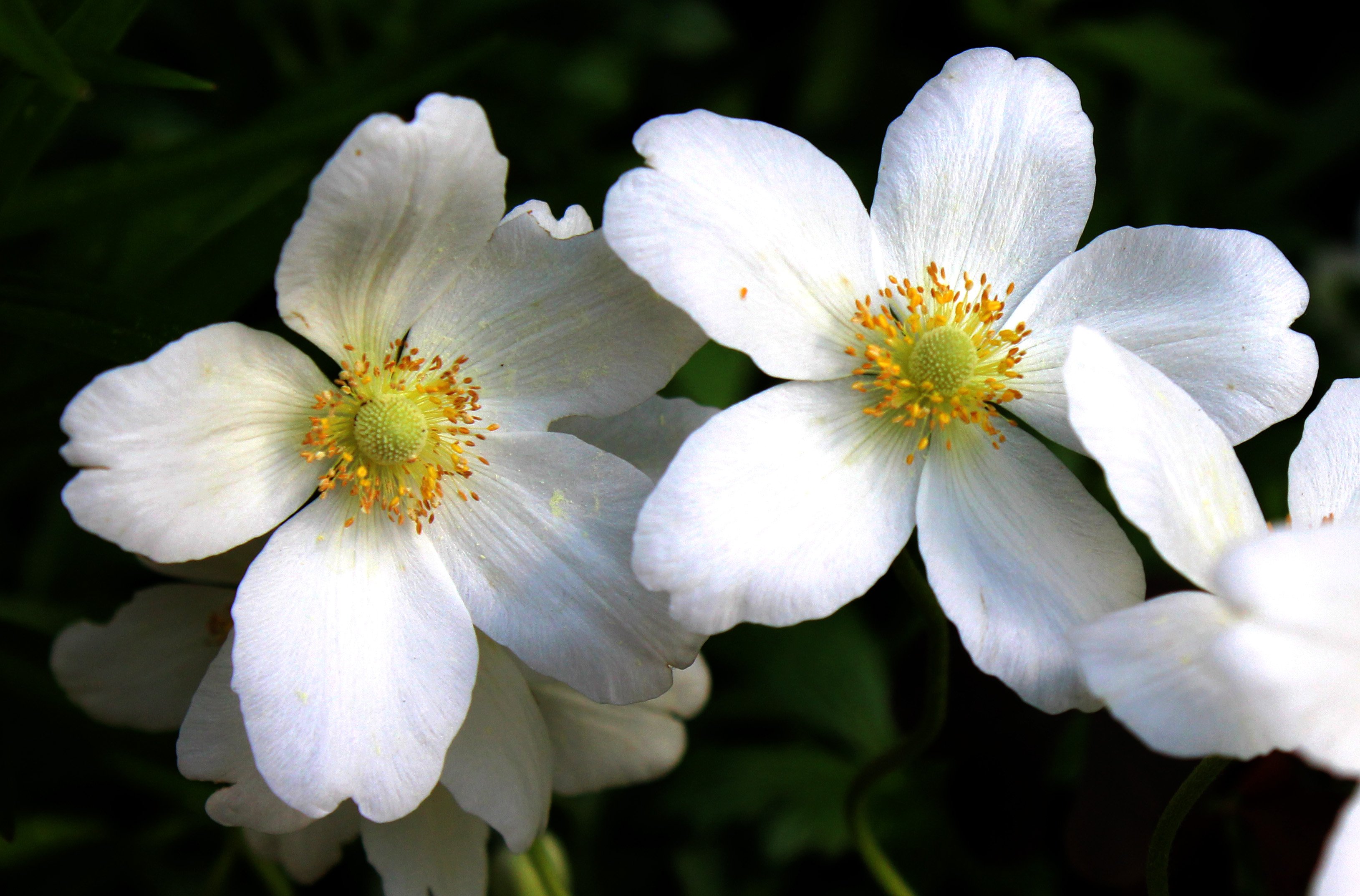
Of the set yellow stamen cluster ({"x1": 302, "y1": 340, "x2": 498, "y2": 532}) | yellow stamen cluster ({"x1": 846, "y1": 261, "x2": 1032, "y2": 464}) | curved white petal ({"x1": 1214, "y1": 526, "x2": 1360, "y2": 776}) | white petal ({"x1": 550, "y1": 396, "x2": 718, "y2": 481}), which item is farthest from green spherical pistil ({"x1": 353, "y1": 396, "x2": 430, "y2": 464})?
curved white petal ({"x1": 1214, "y1": 526, "x2": 1360, "y2": 776})

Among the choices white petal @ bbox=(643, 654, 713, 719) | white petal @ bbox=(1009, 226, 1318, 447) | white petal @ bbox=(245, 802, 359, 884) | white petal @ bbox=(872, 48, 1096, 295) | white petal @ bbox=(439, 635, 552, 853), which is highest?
white petal @ bbox=(872, 48, 1096, 295)

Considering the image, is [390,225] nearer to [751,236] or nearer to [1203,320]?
[751,236]

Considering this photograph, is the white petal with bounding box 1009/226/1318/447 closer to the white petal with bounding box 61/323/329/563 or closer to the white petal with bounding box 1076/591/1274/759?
the white petal with bounding box 1076/591/1274/759

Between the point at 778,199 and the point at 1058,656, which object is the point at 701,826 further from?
the point at 778,199

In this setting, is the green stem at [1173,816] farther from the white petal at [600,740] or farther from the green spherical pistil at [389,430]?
the green spherical pistil at [389,430]

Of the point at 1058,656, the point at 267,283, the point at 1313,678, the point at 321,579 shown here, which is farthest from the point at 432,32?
the point at 1313,678

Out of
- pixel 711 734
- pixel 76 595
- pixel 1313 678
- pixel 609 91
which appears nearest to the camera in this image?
pixel 1313 678

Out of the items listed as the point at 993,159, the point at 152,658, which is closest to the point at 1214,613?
the point at 993,159
